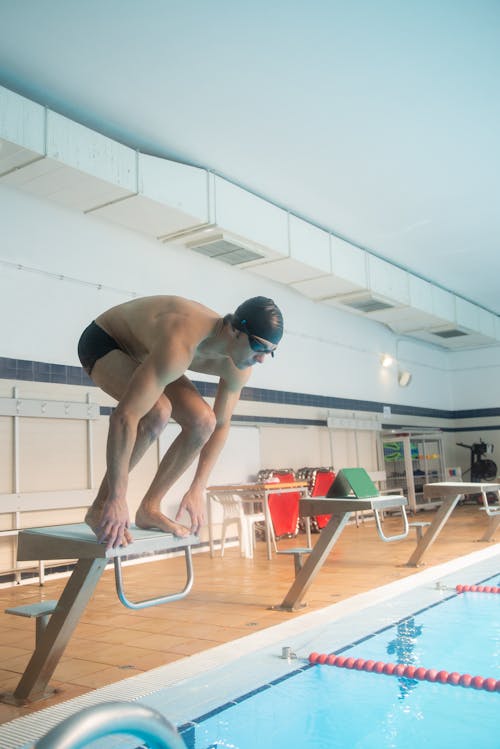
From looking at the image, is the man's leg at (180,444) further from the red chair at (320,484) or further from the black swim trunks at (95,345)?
the red chair at (320,484)

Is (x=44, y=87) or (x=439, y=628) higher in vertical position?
(x=44, y=87)

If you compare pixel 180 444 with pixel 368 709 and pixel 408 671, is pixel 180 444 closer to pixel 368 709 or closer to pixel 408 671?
pixel 368 709

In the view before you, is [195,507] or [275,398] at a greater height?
[275,398]

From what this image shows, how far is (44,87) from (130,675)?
513 centimetres

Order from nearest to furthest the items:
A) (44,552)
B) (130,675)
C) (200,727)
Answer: (200,727), (44,552), (130,675)

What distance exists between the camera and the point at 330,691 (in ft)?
9.91

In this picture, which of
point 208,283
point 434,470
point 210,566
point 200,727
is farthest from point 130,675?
point 434,470

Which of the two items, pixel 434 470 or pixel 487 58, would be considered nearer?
pixel 487 58

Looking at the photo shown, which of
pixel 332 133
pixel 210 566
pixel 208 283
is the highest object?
pixel 332 133

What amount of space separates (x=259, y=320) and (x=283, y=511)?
7813 mm

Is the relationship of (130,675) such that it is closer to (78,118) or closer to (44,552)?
(44,552)

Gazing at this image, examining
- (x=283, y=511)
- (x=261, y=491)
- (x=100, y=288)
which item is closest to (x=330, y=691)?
(x=261, y=491)

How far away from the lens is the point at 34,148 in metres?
5.82

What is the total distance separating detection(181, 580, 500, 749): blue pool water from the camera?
99.2 inches
